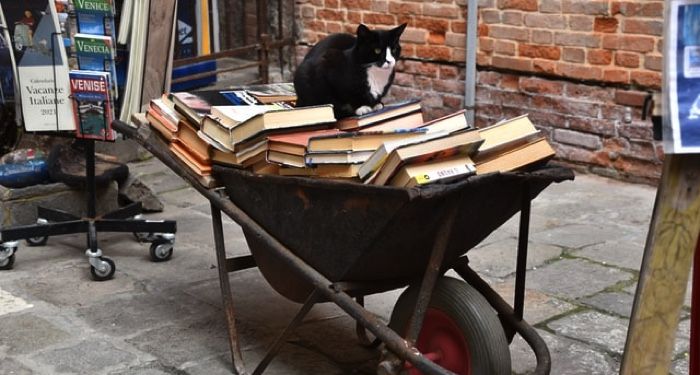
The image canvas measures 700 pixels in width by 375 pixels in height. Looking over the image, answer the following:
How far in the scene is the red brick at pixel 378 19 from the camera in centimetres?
673

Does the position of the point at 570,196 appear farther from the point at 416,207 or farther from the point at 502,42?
the point at 416,207

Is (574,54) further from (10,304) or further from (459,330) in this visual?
(10,304)

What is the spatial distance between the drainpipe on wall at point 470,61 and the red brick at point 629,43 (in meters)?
0.86

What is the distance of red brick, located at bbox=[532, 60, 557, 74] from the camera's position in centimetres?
597

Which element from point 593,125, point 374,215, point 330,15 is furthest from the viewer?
point 330,15

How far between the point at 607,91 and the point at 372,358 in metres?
2.74

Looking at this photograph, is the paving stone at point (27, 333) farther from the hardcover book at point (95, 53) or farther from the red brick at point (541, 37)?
the red brick at point (541, 37)

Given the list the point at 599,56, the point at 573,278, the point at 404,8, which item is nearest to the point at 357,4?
the point at 404,8

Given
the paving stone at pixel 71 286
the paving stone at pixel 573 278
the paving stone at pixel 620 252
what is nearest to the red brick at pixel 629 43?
the paving stone at pixel 620 252

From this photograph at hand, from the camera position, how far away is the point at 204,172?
340 centimetres

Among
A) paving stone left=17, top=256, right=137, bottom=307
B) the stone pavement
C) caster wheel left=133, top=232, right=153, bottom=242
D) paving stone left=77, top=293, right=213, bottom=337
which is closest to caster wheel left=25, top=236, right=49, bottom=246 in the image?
the stone pavement

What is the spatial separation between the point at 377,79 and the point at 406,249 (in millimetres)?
706

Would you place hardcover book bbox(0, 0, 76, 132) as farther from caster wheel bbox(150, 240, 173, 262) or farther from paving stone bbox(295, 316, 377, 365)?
paving stone bbox(295, 316, 377, 365)

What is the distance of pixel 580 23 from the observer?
579cm
